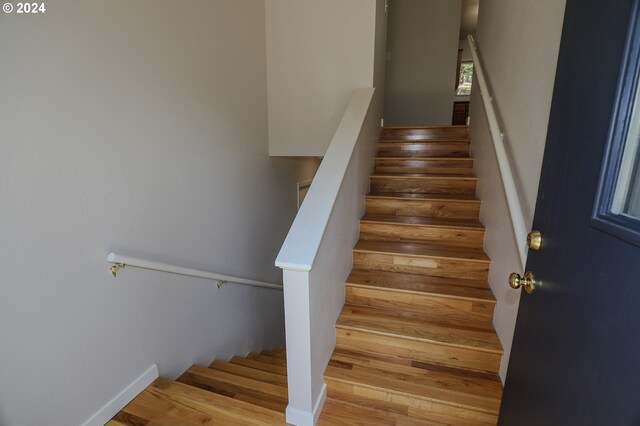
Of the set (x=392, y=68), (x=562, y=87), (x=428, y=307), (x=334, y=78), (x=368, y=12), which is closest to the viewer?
(x=562, y=87)

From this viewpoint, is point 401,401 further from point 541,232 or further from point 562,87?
point 562,87

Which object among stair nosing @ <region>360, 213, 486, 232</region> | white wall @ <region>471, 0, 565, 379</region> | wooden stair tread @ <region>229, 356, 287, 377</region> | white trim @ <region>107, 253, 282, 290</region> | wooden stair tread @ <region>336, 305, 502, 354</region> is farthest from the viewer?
wooden stair tread @ <region>229, 356, 287, 377</region>

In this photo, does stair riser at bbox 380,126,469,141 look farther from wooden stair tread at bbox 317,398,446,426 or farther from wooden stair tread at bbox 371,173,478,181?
wooden stair tread at bbox 317,398,446,426

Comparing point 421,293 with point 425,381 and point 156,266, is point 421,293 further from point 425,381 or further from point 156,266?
point 156,266

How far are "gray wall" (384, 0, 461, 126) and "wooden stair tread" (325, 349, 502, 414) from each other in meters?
4.29

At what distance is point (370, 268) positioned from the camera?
2.28 m

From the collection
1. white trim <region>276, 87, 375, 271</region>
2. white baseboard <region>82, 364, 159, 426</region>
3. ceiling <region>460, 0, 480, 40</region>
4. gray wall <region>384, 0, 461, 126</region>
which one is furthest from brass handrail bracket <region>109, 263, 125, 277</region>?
ceiling <region>460, 0, 480, 40</region>

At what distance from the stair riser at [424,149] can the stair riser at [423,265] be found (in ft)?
4.36

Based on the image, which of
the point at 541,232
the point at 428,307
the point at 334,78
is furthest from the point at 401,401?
the point at 334,78

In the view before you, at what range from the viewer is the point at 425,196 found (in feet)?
8.90

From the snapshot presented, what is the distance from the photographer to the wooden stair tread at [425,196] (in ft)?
8.33

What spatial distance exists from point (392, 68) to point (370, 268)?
401cm

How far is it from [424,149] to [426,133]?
0.28 metres

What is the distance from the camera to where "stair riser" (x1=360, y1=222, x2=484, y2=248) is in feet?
7.50
